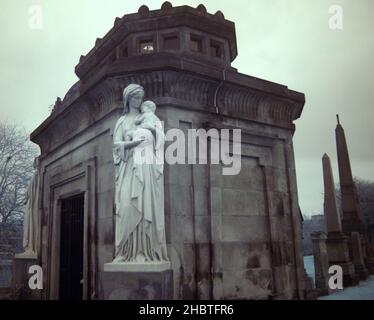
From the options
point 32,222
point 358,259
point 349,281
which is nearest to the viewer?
point 32,222

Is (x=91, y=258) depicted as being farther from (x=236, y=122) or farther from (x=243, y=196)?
(x=236, y=122)

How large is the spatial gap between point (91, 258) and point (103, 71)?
357cm

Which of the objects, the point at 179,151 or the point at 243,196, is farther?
the point at 243,196

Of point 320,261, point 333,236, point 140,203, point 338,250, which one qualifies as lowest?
point 320,261

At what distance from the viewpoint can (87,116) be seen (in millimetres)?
8047

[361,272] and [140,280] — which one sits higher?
[140,280]

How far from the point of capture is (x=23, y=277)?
34.0ft

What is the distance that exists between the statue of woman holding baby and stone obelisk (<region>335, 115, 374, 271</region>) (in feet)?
65.6

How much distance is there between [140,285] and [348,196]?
2147 cm

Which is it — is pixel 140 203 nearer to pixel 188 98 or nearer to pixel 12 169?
pixel 188 98

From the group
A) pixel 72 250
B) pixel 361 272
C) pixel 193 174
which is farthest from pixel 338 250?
pixel 193 174

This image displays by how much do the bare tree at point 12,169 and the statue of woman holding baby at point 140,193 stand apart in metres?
22.3
